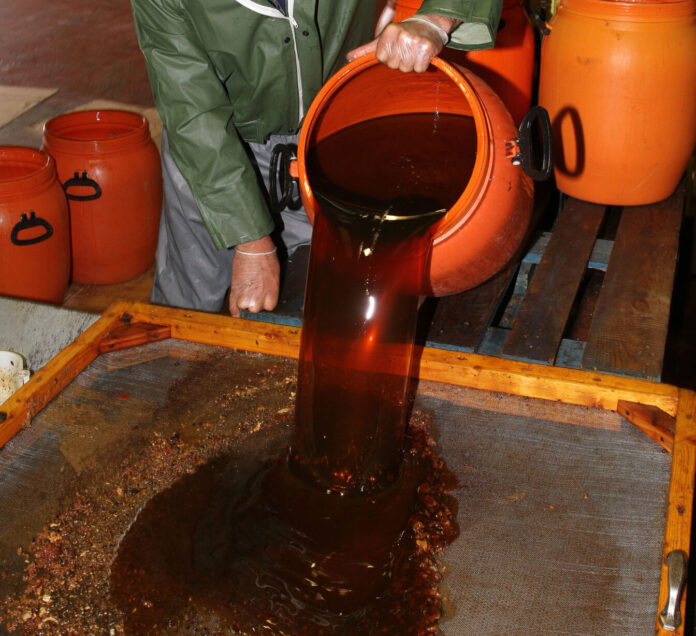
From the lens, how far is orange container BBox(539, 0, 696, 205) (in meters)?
2.11

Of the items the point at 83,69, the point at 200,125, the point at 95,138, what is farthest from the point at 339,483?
the point at 83,69

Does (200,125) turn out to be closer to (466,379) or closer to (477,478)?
(466,379)

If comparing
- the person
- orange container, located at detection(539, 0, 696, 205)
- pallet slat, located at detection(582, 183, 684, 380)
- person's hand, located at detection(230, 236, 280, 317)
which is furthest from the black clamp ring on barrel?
orange container, located at detection(539, 0, 696, 205)

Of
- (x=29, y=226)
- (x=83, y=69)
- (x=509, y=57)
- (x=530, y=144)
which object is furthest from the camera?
(x=83, y=69)

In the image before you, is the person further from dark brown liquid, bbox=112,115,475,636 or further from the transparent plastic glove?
dark brown liquid, bbox=112,115,475,636

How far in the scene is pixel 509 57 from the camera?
2.10 meters

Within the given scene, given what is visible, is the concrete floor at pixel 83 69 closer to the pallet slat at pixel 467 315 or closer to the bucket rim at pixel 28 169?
the bucket rim at pixel 28 169

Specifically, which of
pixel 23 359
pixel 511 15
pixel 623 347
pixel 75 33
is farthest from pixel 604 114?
pixel 75 33

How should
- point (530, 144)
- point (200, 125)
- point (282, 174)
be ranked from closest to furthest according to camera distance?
1. point (530, 144)
2. point (282, 174)
3. point (200, 125)

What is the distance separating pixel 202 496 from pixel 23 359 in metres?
0.91

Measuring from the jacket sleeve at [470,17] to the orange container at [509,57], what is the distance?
13.4 inches

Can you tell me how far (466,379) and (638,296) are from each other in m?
0.59

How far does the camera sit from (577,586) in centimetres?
125

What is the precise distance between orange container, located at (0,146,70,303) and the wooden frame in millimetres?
1208
